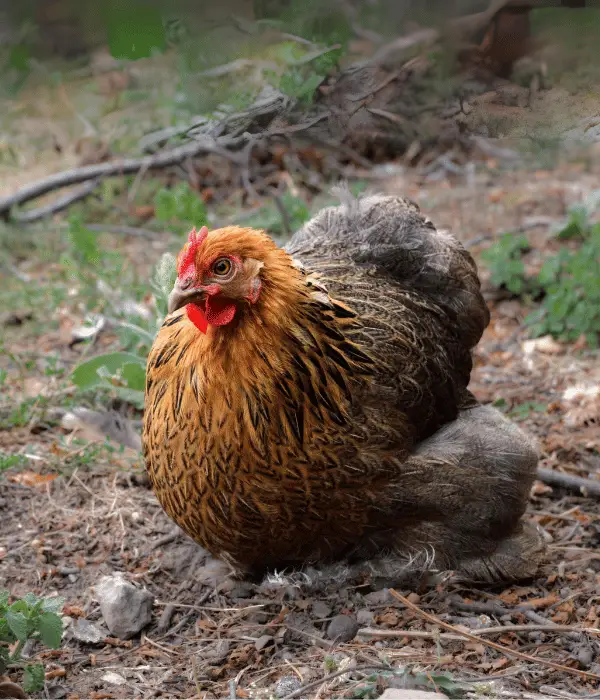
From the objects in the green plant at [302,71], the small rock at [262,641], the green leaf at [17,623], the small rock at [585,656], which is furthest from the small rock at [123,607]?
the green plant at [302,71]

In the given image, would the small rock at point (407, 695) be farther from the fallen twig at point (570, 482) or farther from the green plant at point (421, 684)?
the fallen twig at point (570, 482)

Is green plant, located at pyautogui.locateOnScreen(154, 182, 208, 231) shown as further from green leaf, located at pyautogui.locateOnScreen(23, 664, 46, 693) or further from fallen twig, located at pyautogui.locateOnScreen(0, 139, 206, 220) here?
green leaf, located at pyautogui.locateOnScreen(23, 664, 46, 693)

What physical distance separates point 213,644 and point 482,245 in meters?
3.96

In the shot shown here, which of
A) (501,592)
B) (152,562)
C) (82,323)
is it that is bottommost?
(501,592)

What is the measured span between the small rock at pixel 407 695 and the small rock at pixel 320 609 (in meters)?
→ 0.84

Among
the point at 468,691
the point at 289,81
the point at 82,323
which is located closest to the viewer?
the point at 289,81

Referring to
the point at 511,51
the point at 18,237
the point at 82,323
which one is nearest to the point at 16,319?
the point at 82,323

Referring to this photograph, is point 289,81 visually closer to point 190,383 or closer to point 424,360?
point 190,383

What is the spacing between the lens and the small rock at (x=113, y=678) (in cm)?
262

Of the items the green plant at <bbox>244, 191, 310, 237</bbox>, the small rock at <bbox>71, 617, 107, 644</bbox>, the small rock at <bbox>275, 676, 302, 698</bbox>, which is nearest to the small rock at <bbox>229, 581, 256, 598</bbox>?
the small rock at <bbox>71, 617, 107, 644</bbox>

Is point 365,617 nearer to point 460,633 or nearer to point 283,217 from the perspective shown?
point 460,633

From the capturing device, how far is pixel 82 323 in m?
4.93

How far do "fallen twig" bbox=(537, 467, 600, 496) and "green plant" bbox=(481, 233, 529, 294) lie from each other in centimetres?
175

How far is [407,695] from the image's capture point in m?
2.12
